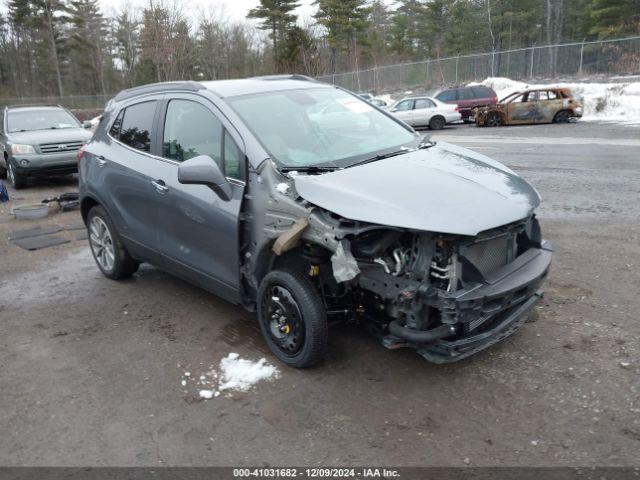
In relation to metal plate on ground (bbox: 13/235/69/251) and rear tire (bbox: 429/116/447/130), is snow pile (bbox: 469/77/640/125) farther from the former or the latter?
metal plate on ground (bbox: 13/235/69/251)

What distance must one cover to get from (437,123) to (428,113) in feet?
2.01

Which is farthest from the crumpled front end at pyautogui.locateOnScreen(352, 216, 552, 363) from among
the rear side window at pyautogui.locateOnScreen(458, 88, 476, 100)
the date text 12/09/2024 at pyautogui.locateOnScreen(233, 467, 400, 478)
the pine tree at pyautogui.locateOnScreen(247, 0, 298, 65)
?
the pine tree at pyautogui.locateOnScreen(247, 0, 298, 65)

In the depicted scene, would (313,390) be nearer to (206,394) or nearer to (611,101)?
(206,394)

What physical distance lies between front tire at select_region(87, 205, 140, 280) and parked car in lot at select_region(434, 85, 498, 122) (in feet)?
72.3

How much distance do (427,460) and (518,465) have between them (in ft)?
1.50

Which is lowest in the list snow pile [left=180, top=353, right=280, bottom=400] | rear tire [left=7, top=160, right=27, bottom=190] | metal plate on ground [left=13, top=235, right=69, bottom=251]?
snow pile [left=180, top=353, right=280, bottom=400]

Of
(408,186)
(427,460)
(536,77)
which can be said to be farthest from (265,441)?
(536,77)

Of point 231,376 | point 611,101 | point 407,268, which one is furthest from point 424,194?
point 611,101

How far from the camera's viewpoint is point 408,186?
3.48 m

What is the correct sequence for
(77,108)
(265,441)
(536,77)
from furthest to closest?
(77,108) < (536,77) < (265,441)

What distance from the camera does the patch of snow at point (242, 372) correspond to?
372 cm

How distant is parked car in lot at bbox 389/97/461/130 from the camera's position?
24.0 metres

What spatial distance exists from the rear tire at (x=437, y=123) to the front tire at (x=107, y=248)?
20.3 metres

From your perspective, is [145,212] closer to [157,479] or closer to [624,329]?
[157,479]
